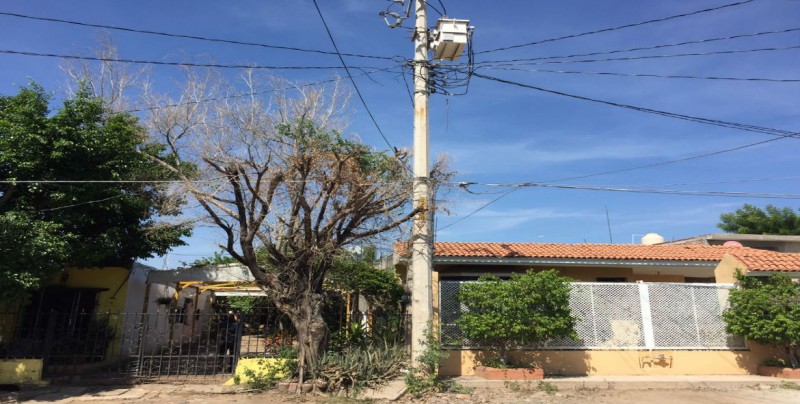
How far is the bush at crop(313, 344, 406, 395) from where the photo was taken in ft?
30.7

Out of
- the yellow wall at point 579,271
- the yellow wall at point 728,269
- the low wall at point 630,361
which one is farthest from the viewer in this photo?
the yellow wall at point 579,271

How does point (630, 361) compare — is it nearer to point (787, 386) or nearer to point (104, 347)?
point (787, 386)

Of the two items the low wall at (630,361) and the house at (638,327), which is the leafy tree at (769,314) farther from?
the low wall at (630,361)

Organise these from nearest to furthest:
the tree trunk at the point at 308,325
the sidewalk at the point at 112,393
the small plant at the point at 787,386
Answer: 1. the sidewalk at the point at 112,393
2. the tree trunk at the point at 308,325
3. the small plant at the point at 787,386

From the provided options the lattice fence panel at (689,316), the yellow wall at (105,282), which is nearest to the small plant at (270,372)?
the yellow wall at (105,282)

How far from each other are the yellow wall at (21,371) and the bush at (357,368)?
584 cm

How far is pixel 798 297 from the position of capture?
10859mm

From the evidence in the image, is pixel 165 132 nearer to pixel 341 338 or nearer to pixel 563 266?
pixel 341 338

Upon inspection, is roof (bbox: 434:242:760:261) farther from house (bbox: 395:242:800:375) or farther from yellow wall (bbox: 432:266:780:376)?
yellow wall (bbox: 432:266:780:376)

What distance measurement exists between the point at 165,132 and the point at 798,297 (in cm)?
1428

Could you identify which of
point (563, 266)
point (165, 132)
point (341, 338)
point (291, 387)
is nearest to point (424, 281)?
point (341, 338)

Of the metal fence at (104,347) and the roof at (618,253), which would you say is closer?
the metal fence at (104,347)

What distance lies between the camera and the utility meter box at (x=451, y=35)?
10.8m

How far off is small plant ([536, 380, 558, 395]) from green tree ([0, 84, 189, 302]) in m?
8.62
